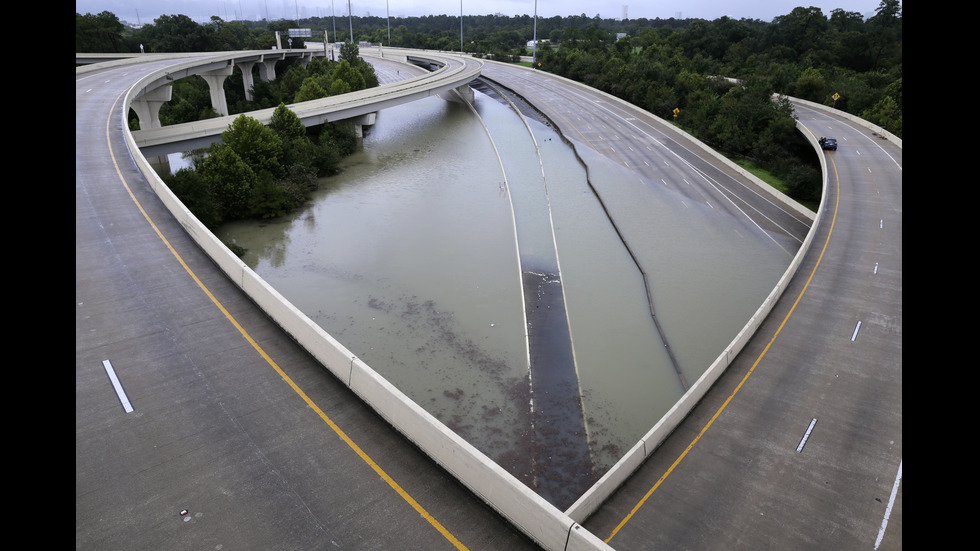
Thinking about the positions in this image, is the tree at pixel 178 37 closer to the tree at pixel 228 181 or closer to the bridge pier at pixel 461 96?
the bridge pier at pixel 461 96

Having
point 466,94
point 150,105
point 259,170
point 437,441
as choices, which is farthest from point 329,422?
point 466,94

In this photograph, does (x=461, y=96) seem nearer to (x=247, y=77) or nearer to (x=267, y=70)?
(x=247, y=77)

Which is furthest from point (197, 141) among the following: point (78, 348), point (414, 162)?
point (78, 348)

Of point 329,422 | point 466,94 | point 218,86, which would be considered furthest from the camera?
point 466,94

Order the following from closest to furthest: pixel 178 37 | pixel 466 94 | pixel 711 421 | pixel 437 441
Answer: pixel 437 441 → pixel 711 421 → pixel 466 94 → pixel 178 37

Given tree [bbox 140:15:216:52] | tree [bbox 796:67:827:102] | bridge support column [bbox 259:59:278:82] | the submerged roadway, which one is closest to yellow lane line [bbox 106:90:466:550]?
the submerged roadway

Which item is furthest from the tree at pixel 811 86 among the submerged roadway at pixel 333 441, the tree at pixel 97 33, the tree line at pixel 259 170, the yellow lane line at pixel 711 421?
the tree at pixel 97 33

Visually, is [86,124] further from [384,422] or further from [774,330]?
[774,330]
